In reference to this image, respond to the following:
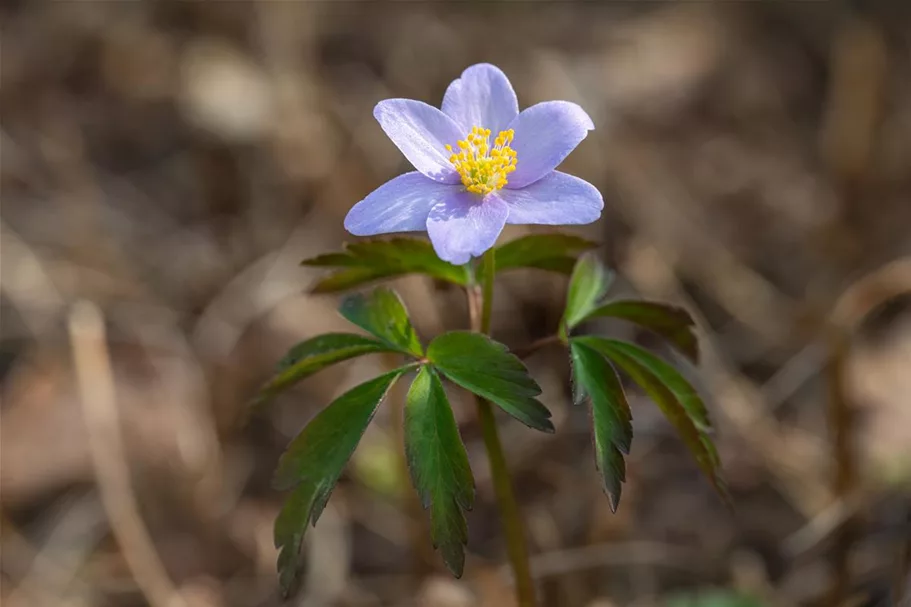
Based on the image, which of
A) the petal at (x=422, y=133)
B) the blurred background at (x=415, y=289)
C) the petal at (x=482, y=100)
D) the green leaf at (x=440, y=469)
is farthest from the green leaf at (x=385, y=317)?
the blurred background at (x=415, y=289)

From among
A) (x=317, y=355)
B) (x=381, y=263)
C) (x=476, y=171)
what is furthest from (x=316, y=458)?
(x=476, y=171)

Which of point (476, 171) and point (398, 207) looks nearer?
point (398, 207)

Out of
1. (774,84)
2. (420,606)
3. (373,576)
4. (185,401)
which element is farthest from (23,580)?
(774,84)

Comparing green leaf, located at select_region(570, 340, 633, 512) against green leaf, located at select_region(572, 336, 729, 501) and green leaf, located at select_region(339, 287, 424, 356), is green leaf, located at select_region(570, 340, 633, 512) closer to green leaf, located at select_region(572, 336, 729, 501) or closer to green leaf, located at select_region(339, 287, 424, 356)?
green leaf, located at select_region(572, 336, 729, 501)

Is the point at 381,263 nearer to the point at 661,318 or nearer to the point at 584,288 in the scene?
the point at 584,288

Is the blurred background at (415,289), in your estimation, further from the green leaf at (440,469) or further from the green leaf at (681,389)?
the green leaf at (440,469)

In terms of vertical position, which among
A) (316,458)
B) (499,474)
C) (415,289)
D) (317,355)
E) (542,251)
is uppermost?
(542,251)

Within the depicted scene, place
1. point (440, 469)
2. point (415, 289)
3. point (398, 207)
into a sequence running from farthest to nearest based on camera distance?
point (415, 289) → point (398, 207) → point (440, 469)

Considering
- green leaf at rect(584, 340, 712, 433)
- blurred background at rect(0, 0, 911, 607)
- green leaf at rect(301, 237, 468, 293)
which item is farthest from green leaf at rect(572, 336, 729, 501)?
blurred background at rect(0, 0, 911, 607)
